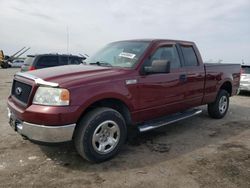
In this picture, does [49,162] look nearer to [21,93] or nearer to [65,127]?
[65,127]

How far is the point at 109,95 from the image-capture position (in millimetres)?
3947

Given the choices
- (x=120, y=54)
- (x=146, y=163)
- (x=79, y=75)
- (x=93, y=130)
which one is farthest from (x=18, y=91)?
(x=146, y=163)

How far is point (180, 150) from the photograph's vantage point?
15.0ft

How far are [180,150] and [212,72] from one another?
2.40m

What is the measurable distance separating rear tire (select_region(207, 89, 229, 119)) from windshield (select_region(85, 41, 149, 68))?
281 centimetres

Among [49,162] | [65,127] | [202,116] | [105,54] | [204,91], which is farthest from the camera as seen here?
[202,116]

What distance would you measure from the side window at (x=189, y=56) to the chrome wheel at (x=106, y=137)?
229cm

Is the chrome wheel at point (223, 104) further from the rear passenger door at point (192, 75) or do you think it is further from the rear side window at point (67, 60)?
the rear side window at point (67, 60)

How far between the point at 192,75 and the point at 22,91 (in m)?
3.27

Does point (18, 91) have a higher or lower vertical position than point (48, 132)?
higher

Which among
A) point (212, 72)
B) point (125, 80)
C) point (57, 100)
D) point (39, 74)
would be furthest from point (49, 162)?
point (212, 72)

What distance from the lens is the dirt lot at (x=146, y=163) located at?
135 inches

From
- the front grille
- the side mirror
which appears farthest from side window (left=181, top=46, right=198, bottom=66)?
the front grille

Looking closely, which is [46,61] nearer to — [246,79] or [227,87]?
[227,87]
